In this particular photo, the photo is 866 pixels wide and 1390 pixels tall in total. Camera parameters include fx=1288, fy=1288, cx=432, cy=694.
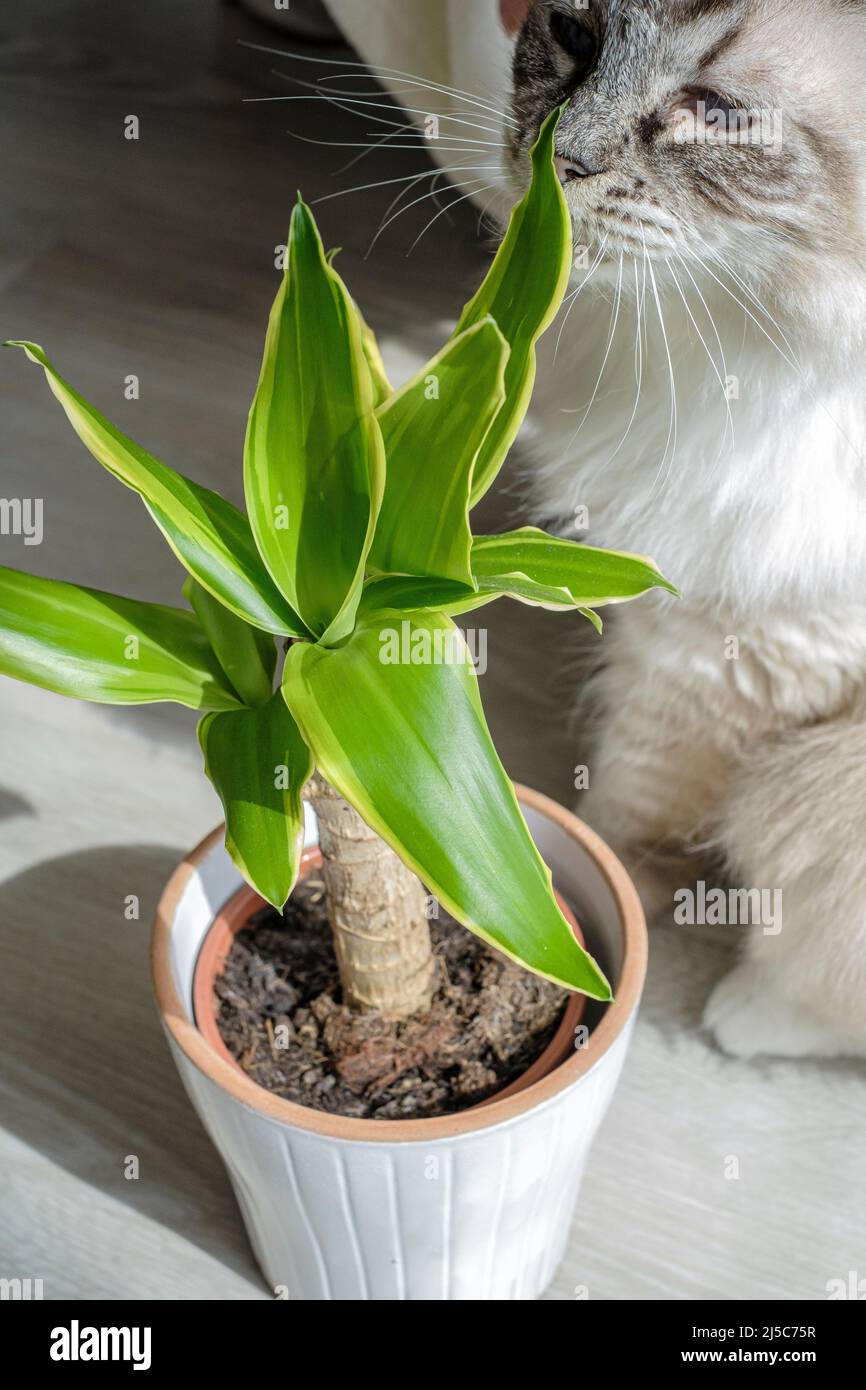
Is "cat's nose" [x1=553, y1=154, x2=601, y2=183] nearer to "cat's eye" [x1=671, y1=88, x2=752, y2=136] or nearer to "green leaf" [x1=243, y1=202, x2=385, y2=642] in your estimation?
"cat's eye" [x1=671, y1=88, x2=752, y2=136]

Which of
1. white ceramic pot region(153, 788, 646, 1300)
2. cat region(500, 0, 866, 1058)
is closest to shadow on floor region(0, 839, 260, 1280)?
white ceramic pot region(153, 788, 646, 1300)

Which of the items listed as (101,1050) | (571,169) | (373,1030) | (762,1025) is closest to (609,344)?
(571,169)

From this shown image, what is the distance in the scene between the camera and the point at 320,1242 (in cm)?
82

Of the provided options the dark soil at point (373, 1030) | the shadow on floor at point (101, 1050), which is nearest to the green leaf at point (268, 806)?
the dark soil at point (373, 1030)

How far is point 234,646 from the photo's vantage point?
69 cm

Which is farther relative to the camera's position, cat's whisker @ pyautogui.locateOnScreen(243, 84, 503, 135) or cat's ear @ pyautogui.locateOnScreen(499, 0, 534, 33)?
cat's ear @ pyautogui.locateOnScreen(499, 0, 534, 33)

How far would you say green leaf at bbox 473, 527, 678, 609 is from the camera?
633 millimetres

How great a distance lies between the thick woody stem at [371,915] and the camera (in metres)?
0.71

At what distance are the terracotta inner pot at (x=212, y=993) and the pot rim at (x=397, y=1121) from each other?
0.02 metres

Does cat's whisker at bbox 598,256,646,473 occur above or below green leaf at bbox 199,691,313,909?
above

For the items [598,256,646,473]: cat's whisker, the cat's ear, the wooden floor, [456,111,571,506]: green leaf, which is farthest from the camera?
the cat's ear

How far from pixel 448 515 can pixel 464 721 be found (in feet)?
0.31

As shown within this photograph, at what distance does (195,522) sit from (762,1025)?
27.7 inches

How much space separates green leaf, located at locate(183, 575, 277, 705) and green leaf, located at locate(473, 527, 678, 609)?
0.13 meters
